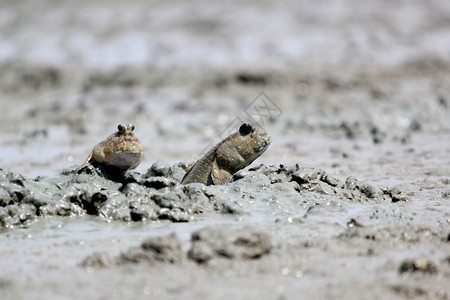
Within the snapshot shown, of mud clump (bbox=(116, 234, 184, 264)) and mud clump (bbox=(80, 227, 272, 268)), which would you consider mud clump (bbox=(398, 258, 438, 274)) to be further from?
mud clump (bbox=(116, 234, 184, 264))

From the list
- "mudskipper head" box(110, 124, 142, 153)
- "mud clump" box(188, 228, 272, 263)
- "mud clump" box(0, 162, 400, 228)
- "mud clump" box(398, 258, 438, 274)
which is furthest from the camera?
"mudskipper head" box(110, 124, 142, 153)

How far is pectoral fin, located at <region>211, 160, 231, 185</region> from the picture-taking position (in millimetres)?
4496

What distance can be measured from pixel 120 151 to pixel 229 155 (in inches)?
30.0

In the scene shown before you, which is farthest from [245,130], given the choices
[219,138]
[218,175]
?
[219,138]

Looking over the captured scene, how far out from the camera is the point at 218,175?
14.8 ft

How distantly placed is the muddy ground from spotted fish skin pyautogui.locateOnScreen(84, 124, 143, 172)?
12cm

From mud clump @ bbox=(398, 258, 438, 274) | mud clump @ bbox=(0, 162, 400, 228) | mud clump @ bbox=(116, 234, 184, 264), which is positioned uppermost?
mud clump @ bbox=(0, 162, 400, 228)

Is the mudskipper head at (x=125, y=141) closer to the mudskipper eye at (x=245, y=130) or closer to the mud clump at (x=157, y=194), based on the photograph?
the mud clump at (x=157, y=194)

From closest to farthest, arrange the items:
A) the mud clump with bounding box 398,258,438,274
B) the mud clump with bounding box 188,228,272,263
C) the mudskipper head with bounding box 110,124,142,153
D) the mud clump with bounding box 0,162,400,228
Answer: the mud clump with bounding box 398,258,438,274
the mud clump with bounding box 188,228,272,263
the mud clump with bounding box 0,162,400,228
the mudskipper head with bounding box 110,124,142,153

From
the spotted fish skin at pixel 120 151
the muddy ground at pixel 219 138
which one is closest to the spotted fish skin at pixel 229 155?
the muddy ground at pixel 219 138

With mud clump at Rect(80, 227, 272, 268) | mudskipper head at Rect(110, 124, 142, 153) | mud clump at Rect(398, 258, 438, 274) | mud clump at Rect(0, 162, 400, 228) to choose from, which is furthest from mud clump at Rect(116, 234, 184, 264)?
mudskipper head at Rect(110, 124, 142, 153)

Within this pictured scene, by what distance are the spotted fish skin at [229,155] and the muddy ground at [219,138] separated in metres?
0.12

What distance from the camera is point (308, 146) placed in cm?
700

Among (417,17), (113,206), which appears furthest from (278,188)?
(417,17)
